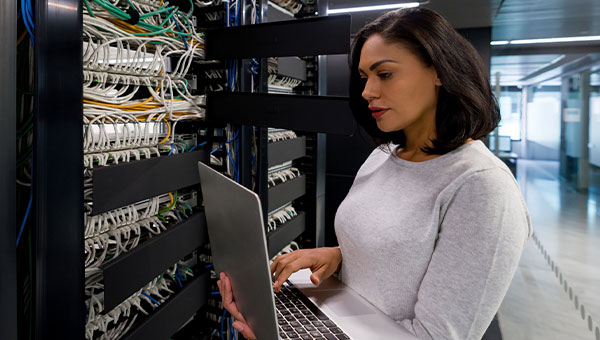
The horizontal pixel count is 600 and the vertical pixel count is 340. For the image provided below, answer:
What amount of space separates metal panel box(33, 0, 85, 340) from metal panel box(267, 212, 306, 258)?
1.11 meters

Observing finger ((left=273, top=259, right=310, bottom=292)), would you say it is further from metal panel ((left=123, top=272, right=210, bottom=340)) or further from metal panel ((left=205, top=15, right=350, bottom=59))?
metal panel ((left=205, top=15, right=350, bottom=59))

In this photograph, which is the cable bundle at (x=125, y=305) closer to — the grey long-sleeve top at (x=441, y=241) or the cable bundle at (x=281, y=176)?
the grey long-sleeve top at (x=441, y=241)

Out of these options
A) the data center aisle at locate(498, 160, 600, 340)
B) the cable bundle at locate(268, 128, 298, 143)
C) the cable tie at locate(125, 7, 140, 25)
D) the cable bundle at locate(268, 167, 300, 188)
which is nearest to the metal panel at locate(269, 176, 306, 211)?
the cable bundle at locate(268, 167, 300, 188)

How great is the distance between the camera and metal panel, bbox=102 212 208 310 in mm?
1062

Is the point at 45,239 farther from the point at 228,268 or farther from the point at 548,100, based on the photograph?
the point at 548,100

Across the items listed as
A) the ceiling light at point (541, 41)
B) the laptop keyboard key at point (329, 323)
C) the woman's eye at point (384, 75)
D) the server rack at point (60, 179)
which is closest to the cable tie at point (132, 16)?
the server rack at point (60, 179)

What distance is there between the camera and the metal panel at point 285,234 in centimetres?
204

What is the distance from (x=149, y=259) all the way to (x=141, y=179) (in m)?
0.23

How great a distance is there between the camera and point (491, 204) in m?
0.74

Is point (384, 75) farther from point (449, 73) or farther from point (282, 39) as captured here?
point (282, 39)

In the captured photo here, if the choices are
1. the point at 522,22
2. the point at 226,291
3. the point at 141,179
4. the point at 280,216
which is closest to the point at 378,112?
the point at 226,291

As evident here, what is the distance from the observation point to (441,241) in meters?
0.81

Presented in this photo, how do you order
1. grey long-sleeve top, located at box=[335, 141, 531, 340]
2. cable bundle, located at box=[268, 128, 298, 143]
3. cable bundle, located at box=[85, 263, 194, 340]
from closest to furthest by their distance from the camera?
grey long-sleeve top, located at box=[335, 141, 531, 340] < cable bundle, located at box=[85, 263, 194, 340] < cable bundle, located at box=[268, 128, 298, 143]

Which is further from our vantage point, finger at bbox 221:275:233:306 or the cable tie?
the cable tie
